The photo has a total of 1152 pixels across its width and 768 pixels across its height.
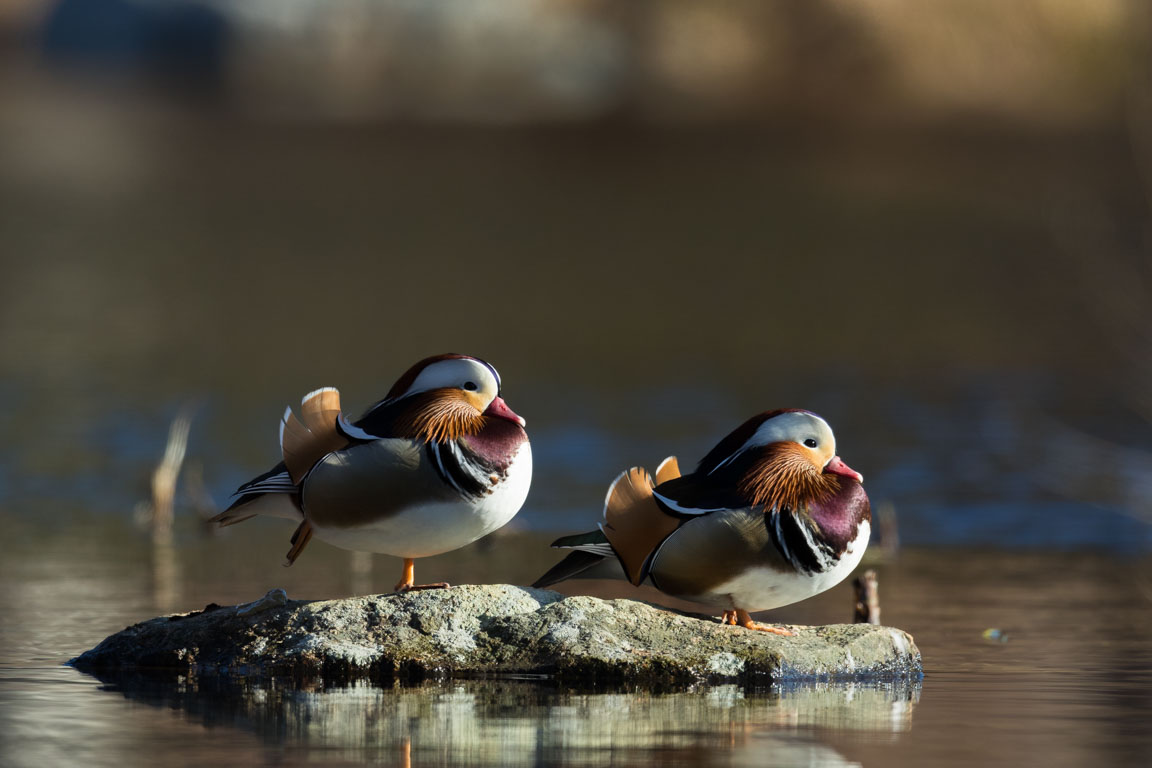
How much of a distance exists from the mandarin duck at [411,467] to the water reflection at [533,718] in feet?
2.07

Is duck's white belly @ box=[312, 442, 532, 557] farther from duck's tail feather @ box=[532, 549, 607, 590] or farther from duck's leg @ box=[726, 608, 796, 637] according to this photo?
duck's leg @ box=[726, 608, 796, 637]

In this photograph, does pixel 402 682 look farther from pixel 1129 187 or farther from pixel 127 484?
pixel 1129 187

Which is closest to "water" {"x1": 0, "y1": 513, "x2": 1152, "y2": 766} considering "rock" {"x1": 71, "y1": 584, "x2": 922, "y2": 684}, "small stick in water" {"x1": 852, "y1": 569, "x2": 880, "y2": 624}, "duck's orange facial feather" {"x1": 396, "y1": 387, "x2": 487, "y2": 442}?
"rock" {"x1": 71, "y1": 584, "x2": 922, "y2": 684}

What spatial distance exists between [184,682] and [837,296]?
24261 mm

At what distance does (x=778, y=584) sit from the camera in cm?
839

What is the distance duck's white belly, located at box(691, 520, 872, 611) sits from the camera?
837 cm

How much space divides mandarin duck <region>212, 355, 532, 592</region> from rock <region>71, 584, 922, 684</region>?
0.25 metres

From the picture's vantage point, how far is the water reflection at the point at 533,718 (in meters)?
6.94

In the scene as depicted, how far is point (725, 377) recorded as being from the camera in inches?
923

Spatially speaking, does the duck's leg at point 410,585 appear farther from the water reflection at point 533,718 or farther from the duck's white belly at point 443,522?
the water reflection at point 533,718

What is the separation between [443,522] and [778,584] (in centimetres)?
133

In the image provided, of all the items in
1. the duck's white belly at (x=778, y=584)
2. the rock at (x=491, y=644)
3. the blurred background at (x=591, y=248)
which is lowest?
the rock at (x=491, y=644)

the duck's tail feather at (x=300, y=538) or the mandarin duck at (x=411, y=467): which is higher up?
the mandarin duck at (x=411, y=467)

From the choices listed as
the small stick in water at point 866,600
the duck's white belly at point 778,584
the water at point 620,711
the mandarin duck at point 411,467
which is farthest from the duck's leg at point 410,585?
the small stick in water at point 866,600
